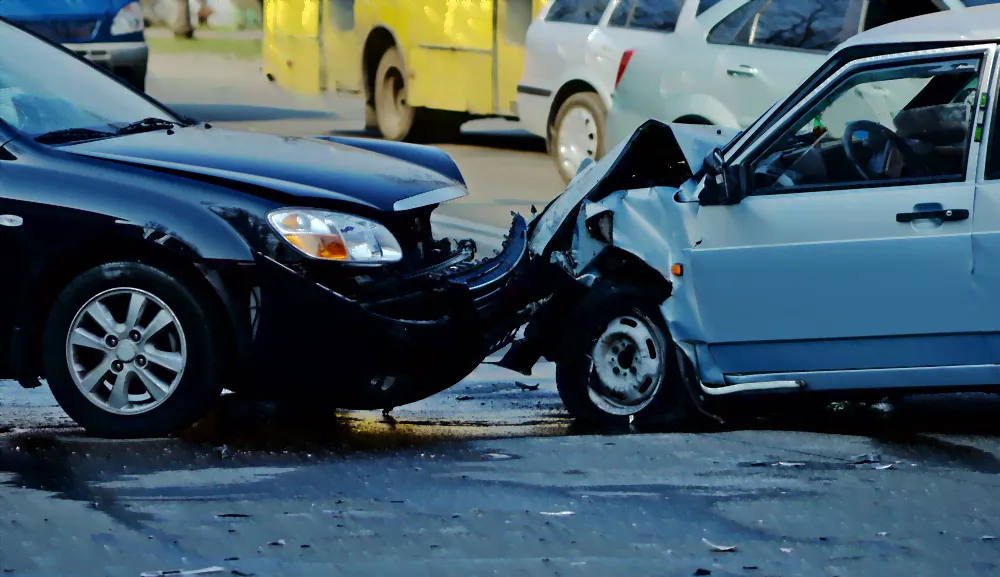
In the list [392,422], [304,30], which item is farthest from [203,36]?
[392,422]

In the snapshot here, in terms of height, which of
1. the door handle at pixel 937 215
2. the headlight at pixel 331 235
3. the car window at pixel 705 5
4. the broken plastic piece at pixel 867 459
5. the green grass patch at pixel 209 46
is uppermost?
the green grass patch at pixel 209 46

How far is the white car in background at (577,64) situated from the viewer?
13.7m

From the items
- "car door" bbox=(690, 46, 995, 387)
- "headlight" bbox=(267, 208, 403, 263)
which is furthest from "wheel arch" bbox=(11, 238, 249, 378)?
"car door" bbox=(690, 46, 995, 387)

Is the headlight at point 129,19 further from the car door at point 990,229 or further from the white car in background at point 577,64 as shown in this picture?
the car door at point 990,229

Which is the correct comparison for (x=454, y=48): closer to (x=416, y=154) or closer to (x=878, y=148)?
(x=416, y=154)

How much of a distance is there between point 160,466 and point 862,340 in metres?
2.40

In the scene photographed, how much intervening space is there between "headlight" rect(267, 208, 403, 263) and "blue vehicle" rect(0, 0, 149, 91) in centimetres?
1211

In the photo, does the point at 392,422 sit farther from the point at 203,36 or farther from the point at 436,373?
the point at 203,36

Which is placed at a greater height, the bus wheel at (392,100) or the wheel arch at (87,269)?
the bus wheel at (392,100)

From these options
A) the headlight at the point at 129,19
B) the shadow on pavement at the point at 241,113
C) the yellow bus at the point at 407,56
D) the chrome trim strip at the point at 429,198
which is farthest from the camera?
the shadow on pavement at the point at 241,113

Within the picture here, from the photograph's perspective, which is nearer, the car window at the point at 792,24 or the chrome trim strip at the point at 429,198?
the chrome trim strip at the point at 429,198

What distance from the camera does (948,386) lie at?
643 cm

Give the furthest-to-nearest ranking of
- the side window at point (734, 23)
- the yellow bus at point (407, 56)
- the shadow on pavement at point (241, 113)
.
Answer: the shadow on pavement at point (241, 113), the yellow bus at point (407, 56), the side window at point (734, 23)

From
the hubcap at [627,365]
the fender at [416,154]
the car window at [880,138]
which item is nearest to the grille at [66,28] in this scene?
the fender at [416,154]
